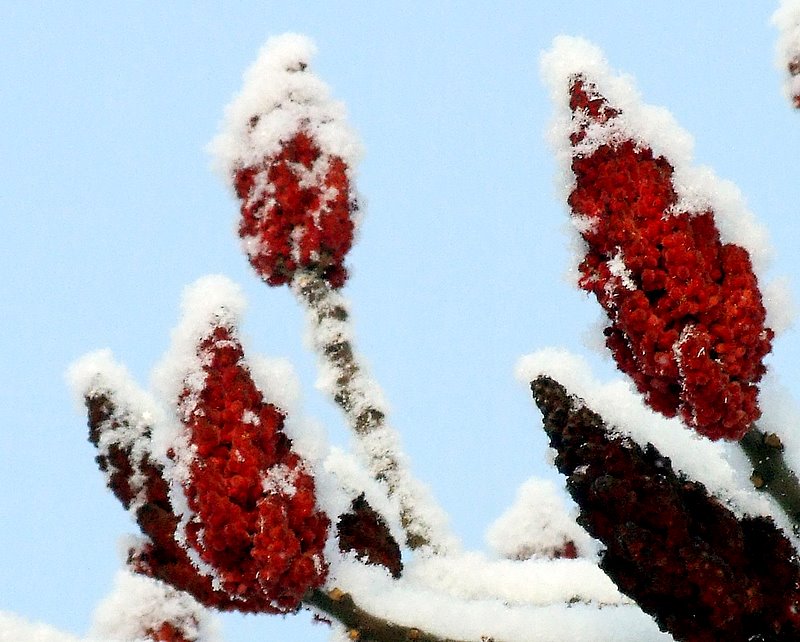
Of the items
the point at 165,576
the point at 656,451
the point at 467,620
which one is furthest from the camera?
the point at 165,576

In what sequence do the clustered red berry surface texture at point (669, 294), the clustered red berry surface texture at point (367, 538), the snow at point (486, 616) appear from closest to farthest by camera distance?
the clustered red berry surface texture at point (669, 294) → the snow at point (486, 616) → the clustered red berry surface texture at point (367, 538)

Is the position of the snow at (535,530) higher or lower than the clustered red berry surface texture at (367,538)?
higher

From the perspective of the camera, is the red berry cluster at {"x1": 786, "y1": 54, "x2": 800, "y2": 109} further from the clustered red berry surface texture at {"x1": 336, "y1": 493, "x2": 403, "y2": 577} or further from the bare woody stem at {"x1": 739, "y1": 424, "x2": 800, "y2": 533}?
the clustered red berry surface texture at {"x1": 336, "y1": 493, "x2": 403, "y2": 577}

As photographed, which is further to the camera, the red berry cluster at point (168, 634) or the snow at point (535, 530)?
the snow at point (535, 530)

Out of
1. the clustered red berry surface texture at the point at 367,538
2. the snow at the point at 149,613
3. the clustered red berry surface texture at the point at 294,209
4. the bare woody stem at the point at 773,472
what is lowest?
the bare woody stem at the point at 773,472

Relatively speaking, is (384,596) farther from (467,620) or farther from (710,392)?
(710,392)

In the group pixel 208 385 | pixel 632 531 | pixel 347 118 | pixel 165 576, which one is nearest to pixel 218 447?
pixel 208 385

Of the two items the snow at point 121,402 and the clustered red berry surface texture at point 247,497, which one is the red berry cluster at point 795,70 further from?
the snow at point 121,402

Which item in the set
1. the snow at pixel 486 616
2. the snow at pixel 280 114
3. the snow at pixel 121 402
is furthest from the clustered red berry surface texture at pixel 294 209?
the snow at pixel 486 616
